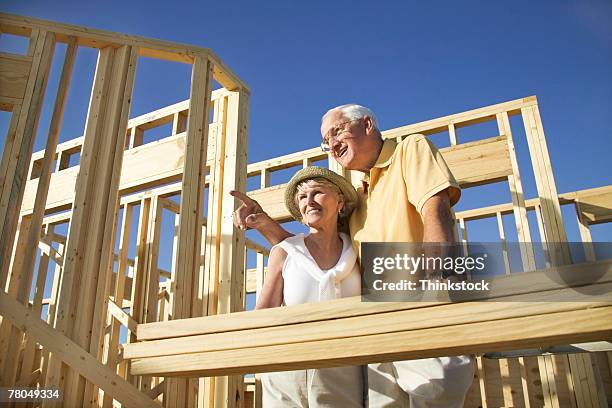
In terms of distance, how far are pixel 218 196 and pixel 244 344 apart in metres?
4.25

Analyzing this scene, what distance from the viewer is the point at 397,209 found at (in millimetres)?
1795

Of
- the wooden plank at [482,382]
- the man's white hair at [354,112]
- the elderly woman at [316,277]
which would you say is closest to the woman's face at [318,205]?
the elderly woman at [316,277]

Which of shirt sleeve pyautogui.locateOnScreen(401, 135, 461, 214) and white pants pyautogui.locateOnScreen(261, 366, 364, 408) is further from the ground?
shirt sleeve pyautogui.locateOnScreen(401, 135, 461, 214)

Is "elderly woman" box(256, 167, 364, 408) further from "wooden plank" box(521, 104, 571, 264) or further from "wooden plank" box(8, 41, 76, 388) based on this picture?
"wooden plank" box(521, 104, 571, 264)

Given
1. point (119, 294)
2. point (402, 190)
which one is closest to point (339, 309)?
point (402, 190)

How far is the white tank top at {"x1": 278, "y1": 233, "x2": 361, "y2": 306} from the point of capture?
63.2 inches

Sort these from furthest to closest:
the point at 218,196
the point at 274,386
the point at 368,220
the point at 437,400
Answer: the point at 218,196
the point at 368,220
the point at 274,386
the point at 437,400

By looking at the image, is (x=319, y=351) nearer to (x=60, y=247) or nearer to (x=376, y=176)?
(x=376, y=176)

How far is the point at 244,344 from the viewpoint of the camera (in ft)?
3.15

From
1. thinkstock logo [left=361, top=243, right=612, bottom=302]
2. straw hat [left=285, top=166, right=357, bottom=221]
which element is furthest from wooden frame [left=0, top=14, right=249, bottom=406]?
thinkstock logo [left=361, top=243, right=612, bottom=302]

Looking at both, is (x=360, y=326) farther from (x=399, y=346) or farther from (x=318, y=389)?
(x=318, y=389)

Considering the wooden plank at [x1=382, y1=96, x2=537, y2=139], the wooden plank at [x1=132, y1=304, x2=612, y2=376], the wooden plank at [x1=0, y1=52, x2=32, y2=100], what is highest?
the wooden plank at [x1=382, y1=96, x2=537, y2=139]

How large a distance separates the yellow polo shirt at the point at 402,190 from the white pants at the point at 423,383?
0.42 meters

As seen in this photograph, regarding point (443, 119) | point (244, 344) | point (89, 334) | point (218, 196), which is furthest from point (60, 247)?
point (244, 344)
